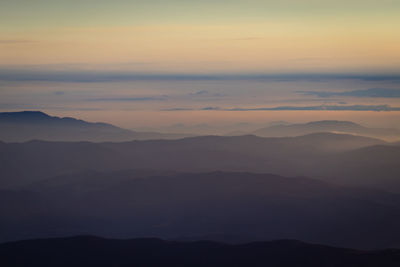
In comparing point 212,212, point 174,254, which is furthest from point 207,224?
point 174,254

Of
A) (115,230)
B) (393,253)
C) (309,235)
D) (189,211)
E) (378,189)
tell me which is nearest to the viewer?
(393,253)

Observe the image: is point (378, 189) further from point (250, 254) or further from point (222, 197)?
point (250, 254)

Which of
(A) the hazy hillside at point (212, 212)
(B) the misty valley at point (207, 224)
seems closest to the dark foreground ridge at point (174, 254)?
(B) the misty valley at point (207, 224)

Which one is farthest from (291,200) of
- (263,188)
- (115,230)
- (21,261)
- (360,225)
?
(21,261)

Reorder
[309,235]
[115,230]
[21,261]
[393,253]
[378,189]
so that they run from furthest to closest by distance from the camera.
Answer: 1. [378,189]
2. [115,230]
3. [309,235]
4. [21,261]
5. [393,253]

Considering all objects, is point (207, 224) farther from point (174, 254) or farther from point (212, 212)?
point (174, 254)
